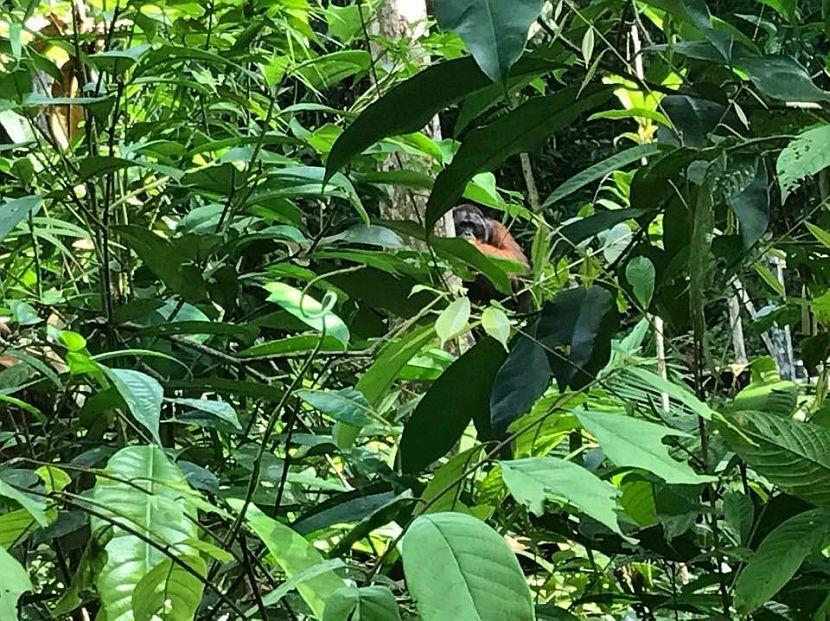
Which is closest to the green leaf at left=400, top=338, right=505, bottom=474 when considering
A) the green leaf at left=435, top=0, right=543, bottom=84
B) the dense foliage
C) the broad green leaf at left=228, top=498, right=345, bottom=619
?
the dense foliage

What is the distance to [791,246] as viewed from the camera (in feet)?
2.12

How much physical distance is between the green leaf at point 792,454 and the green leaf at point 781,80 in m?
0.15

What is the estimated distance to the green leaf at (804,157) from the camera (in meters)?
0.37

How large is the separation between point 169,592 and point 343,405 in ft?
0.53

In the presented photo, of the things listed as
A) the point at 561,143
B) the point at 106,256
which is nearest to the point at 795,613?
the point at 106,256

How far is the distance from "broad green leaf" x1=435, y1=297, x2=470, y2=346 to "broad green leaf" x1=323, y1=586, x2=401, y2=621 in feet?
0.45

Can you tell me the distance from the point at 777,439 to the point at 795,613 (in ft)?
0.54

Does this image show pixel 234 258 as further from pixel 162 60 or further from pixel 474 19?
pixel 474 19

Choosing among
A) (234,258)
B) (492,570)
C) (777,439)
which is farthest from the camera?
(234,258)

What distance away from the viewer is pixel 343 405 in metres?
0.49

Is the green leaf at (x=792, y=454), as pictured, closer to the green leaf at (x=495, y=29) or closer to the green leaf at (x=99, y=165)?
the green leaf at (x=495, y=29)

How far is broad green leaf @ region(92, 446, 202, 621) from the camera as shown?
1.17 feet

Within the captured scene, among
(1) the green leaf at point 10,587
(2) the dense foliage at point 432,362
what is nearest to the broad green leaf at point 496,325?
(2) the dense foliage at point 432,362

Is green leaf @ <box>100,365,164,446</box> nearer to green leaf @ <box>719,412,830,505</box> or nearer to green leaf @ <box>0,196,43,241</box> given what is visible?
green leaf @ <box>0,196,43,241</box>
